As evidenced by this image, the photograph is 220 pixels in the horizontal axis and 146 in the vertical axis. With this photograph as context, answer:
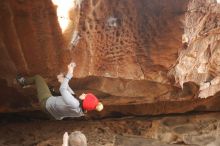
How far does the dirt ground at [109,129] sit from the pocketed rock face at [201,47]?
84cm

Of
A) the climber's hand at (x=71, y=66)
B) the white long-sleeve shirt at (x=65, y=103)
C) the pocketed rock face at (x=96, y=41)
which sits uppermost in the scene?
the pocketed rock face at (x=96, y=41)

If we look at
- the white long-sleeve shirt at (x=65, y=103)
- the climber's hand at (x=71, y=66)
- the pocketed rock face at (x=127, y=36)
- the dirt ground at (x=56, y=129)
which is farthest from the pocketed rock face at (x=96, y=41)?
the dirt ground at (x=56, y=129)

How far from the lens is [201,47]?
16.9 ft

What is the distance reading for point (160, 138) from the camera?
6059mm

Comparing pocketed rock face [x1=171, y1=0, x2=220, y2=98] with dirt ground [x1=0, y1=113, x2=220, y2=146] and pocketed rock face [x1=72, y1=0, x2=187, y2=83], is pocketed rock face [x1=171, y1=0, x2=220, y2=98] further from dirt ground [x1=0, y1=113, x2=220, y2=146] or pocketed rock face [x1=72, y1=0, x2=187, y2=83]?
dirt ground [x1=0, y1=113, x2=220, y2=146]

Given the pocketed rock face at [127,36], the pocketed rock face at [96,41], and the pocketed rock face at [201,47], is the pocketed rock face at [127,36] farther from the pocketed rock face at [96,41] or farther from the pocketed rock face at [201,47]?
the pocketed rock face at [201,47]

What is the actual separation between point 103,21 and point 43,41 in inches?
28.4

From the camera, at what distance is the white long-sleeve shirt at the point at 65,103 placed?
4164 millimetres

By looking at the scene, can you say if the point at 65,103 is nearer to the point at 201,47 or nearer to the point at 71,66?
the point at 71,66

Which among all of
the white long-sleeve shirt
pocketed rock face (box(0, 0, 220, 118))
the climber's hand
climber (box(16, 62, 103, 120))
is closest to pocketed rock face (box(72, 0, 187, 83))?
pocketed rock face (box(0, 0, 220, 118))

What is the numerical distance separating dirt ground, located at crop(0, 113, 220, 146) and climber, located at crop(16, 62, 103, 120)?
4.78 ft

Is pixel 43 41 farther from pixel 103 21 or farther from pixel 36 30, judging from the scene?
pixel 103 21

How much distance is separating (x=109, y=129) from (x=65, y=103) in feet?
6.70

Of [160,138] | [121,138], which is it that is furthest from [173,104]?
[121,138]
